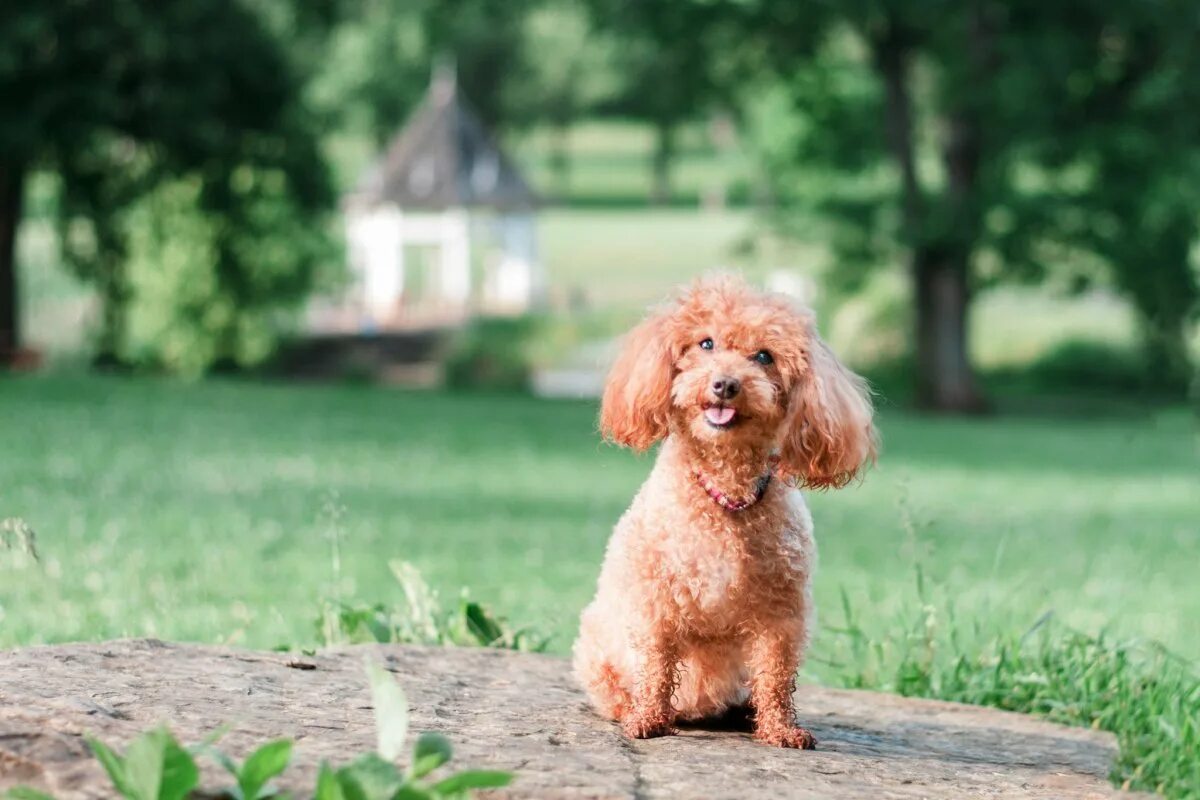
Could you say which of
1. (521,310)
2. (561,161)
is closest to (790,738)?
(521,310)

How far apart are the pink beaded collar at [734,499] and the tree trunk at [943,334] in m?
18.5

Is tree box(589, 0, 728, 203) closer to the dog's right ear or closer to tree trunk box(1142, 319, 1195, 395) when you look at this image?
tree trunk box(1142, 319, 1195, 395)

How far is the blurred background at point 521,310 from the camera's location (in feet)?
33.8

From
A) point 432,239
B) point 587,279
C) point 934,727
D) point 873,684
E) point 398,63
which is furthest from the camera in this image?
point 398,63

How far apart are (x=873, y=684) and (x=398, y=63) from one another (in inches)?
1693

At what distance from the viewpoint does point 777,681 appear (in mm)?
3992

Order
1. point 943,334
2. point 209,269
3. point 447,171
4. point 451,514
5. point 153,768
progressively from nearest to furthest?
point 153,768, point 451,514, point 943,334, point 209,269, point 447,171

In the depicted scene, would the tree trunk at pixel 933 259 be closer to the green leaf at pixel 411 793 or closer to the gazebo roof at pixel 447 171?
the gazebo roof at pixel 447 171

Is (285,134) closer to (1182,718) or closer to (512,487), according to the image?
(512,487)

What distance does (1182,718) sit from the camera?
16.1ft

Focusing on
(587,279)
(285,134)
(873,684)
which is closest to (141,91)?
(285,134)

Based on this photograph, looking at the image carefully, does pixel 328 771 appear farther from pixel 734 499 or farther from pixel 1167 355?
pixel 1167 355

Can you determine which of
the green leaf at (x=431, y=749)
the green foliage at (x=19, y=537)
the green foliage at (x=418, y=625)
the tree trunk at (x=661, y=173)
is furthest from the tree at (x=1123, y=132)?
the tree trunk at (x=661, y=173)

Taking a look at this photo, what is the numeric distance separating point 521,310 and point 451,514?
62.4ft
